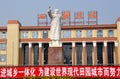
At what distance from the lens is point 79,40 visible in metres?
49.0

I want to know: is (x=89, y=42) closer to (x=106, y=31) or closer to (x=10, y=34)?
(x=106, y=31)

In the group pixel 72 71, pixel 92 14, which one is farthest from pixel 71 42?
pixel 72 71

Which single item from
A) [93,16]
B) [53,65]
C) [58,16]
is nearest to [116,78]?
[53,65]

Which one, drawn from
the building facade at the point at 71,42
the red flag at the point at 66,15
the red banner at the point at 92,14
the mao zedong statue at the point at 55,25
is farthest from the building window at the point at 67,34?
the mao zedong statue at the point at 55,25

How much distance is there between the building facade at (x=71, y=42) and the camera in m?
48.5

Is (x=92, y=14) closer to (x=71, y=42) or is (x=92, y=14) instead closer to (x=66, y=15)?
(x=66, y=15)

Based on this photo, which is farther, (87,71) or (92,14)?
(92,14)

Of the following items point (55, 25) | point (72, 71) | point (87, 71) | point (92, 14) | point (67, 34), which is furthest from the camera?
point (67, 34)

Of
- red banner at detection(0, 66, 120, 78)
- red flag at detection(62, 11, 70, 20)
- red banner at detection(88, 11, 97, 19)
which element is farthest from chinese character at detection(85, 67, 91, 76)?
red banner at detection(88, 11, 97, 19)

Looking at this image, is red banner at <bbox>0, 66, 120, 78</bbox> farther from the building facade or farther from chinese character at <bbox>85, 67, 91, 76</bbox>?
the building facade

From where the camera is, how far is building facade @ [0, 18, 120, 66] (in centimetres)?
4853

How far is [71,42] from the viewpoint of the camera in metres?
49.3

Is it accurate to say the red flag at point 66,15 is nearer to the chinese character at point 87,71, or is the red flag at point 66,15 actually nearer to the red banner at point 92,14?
the red banner at point 92,14

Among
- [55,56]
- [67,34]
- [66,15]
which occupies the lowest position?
[55,56]
